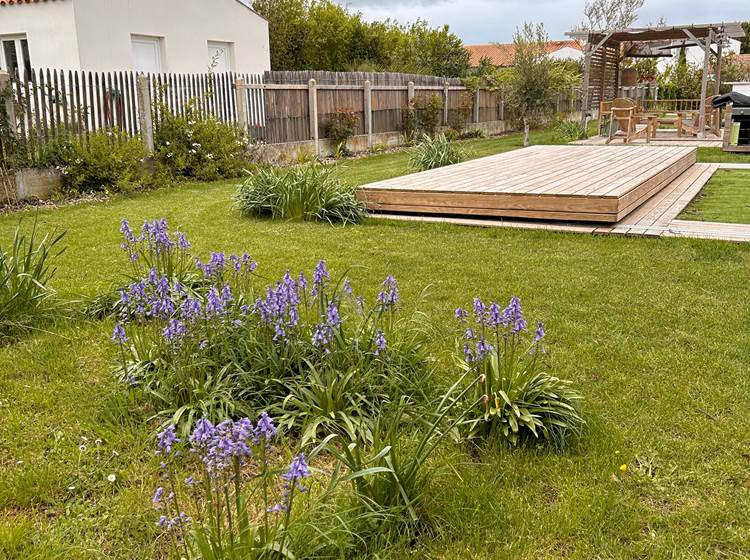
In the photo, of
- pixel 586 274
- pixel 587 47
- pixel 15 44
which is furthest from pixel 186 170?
pixel 587 47

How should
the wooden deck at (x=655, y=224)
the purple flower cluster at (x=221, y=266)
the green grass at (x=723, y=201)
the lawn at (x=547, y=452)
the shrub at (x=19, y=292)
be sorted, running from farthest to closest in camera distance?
1. the green grass at (x=723, y=201)
2. the wooden deck at (x=655, y=224)
3. the shrub at (x=19, y=292)
4. the purple flower cluster at (x=221, y=266)
5. the lawn at (x=547, y=452)

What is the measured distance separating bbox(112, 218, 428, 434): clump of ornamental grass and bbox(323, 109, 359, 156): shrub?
11225 millimetres

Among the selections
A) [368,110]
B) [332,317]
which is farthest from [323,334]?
[368,110]

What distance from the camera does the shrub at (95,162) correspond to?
8.77 m

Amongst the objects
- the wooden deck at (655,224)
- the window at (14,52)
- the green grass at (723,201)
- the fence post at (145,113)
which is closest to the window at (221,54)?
the window at (14,52)

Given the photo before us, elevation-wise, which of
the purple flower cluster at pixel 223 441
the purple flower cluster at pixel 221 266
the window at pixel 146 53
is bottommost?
the purple flower cluster at pixel 223 441

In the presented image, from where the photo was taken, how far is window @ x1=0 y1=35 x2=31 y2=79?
15531 mm

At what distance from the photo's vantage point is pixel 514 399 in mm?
2766

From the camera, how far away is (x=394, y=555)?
210 cm

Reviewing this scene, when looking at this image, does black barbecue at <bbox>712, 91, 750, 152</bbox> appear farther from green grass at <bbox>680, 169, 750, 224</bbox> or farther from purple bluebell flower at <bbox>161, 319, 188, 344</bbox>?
purple bluebell flower at <bbox>161, 319, 188, 344</bbox>

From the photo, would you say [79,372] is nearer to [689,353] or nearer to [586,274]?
[689,353]

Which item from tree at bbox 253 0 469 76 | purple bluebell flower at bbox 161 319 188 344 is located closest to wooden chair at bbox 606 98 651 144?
tree at bbox 253 0 469 76

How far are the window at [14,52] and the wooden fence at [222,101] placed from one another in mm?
3963

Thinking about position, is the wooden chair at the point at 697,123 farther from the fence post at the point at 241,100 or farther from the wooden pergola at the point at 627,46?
the fence post at the point at 241,100
